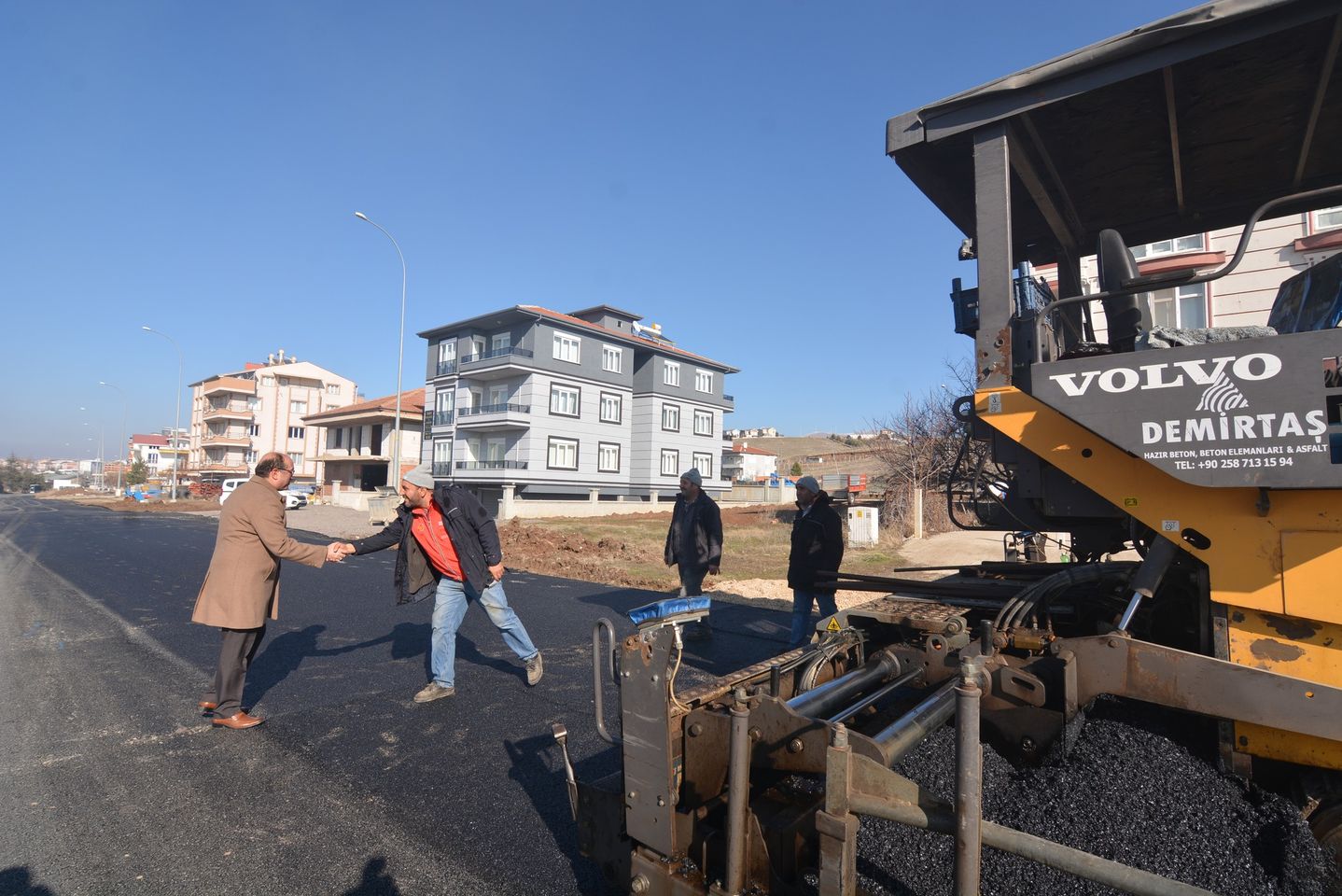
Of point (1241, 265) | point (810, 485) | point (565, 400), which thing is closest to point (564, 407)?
point (565, 400)

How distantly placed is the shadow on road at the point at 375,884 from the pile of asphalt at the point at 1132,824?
5.99 feet

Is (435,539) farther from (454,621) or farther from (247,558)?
(247,558)

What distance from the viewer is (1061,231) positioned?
4434 mm

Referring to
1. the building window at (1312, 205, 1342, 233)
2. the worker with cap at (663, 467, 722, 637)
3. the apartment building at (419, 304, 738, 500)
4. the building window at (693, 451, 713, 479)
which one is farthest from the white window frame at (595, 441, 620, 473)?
the worker with cap at (663, 467, 722, 637)

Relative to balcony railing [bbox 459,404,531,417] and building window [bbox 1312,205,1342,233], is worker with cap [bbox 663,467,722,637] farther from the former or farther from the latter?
balcony railing [bbox 459,404,531,417]

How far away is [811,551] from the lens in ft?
21.0

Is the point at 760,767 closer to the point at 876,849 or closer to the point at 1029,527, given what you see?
the point at 876,849

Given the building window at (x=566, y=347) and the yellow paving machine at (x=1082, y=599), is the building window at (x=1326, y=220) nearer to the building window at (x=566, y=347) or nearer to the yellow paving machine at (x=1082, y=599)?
the yellow paving machine at (x=1082, y=599)

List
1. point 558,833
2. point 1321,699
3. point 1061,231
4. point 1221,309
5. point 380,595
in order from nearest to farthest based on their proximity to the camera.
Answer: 1. point 1321,699
2. point 558,833
3. point 1061,231
4. point 380,595
5. point 1221,309

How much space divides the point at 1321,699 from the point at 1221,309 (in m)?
19.3

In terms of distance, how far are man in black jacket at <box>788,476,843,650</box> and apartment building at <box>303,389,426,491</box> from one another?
40.4m

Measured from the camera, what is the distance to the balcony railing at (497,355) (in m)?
36.3

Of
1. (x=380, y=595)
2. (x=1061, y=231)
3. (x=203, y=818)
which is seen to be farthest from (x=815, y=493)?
(x=380, y=595)

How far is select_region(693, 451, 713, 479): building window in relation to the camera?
145 ft
